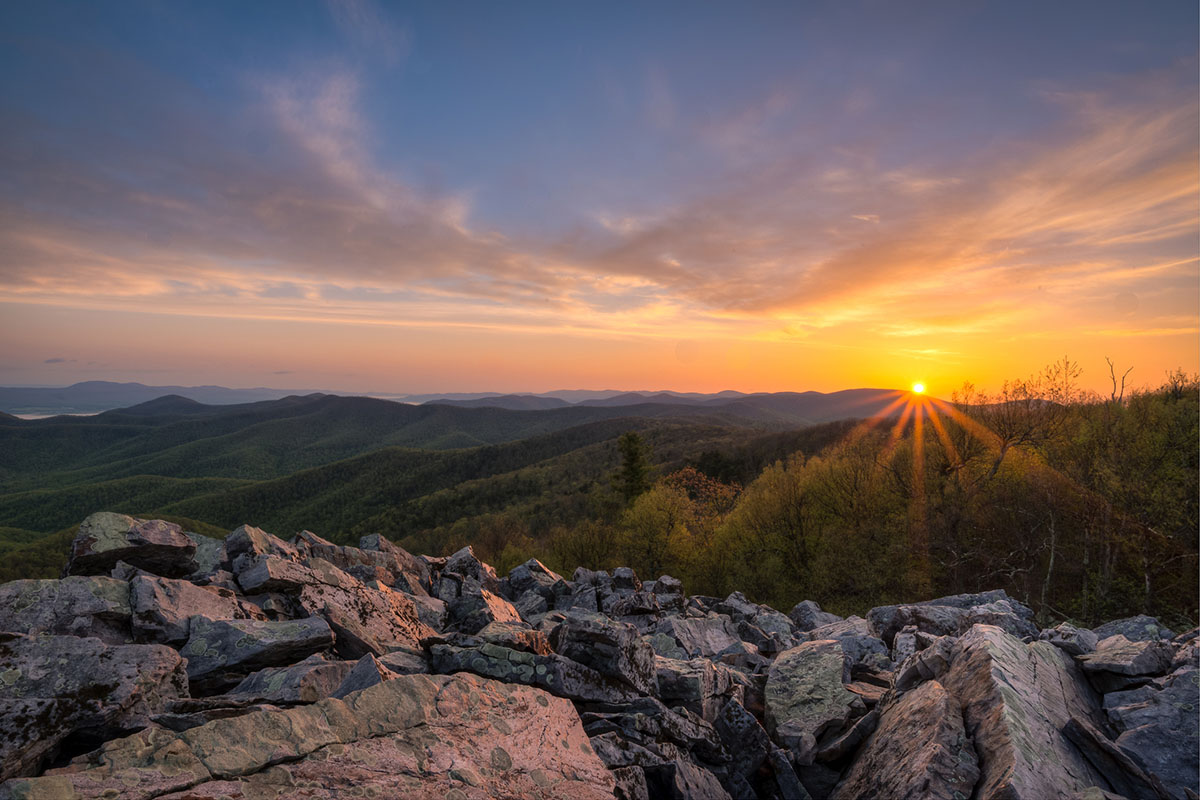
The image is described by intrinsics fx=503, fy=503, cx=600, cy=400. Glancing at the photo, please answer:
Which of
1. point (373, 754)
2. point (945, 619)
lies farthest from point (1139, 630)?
point (373, 754)

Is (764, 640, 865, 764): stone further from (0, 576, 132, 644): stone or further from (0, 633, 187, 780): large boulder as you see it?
(0, 576, 132, 644): stone

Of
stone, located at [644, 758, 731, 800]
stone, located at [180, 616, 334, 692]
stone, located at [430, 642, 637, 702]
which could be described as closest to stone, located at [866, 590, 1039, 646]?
stone, located at [644, 758, 731, 800]

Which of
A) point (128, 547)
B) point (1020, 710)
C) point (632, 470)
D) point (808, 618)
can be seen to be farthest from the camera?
point (632, 470)

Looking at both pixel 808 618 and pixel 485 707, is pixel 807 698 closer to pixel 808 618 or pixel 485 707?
pixel 485 707

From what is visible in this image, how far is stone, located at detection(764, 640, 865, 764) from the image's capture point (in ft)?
33.8

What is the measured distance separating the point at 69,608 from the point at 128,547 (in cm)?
351

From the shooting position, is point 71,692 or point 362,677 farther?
point 362,677

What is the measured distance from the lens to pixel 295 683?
7867 mm

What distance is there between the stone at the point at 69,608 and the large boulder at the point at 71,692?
2731 millimetres

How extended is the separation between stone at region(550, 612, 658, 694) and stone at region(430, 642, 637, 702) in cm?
23

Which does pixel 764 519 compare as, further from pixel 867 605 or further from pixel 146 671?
pixel 146 671

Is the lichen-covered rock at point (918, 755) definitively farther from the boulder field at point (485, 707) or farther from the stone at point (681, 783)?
the stone at point (681, 783)

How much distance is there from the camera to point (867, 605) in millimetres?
38812

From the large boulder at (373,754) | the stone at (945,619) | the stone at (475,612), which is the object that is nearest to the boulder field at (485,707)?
the large boulder at (373,754)
